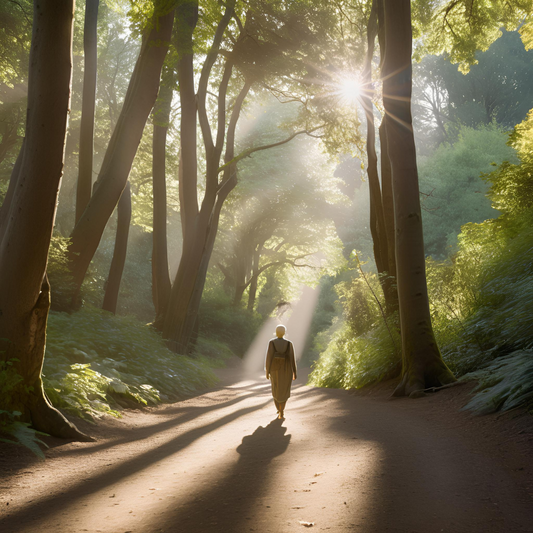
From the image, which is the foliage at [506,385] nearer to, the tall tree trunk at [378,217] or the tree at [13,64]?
the tall tree trunk at [378,217]

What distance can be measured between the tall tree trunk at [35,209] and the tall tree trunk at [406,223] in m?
5.69

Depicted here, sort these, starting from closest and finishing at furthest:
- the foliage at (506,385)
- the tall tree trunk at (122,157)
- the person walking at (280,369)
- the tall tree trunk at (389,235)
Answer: the foliage at (506,385) < the person walking at (280,369) < the tall tree trunk at (122,157) < the tall tree trunk at (389,235)

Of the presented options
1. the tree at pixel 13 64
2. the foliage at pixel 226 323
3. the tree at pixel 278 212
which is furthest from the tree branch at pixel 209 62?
the foliage at pixel 226 323

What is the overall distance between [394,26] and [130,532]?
900 centimetres

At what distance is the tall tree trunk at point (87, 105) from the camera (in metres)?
12.5

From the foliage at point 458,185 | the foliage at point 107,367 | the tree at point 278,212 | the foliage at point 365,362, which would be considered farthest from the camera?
the foliage at point 458,185

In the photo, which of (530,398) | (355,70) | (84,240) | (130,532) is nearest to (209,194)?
(84,240)

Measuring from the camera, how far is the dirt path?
277cm

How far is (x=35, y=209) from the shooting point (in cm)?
480

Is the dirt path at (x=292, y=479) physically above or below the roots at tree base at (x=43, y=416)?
below

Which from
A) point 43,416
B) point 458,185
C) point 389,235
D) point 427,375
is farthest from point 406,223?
point 458,185

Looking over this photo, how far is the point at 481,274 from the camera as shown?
8.36m

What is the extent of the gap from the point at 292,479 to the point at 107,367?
5765 millimetres

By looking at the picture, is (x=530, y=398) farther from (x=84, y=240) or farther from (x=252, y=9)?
(x=252, y=9)
